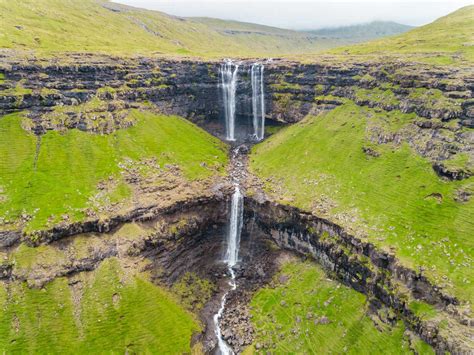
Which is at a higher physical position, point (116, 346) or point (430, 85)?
point (430, 85)

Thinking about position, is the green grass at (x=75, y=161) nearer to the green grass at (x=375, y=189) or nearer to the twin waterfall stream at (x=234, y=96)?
the twin waterfall stream at (x=234, y=96)

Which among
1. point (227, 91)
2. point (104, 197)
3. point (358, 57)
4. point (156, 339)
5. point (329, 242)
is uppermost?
point (358, 57)

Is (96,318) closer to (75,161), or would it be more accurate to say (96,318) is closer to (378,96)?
(75,161)

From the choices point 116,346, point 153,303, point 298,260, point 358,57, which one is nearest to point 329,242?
point 298,260

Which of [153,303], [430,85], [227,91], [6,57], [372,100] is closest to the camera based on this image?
[153,303]

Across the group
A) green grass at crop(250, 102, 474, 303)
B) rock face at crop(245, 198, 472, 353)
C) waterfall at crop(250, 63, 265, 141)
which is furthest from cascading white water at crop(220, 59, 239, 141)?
rock face at crop(245, 198, 472, 353)

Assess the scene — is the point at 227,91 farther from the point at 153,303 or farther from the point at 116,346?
the point at 116,346

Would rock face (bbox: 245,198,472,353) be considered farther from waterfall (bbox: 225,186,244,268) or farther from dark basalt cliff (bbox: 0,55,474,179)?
dark basalt cliff (bbox: 0,55,474,179)
